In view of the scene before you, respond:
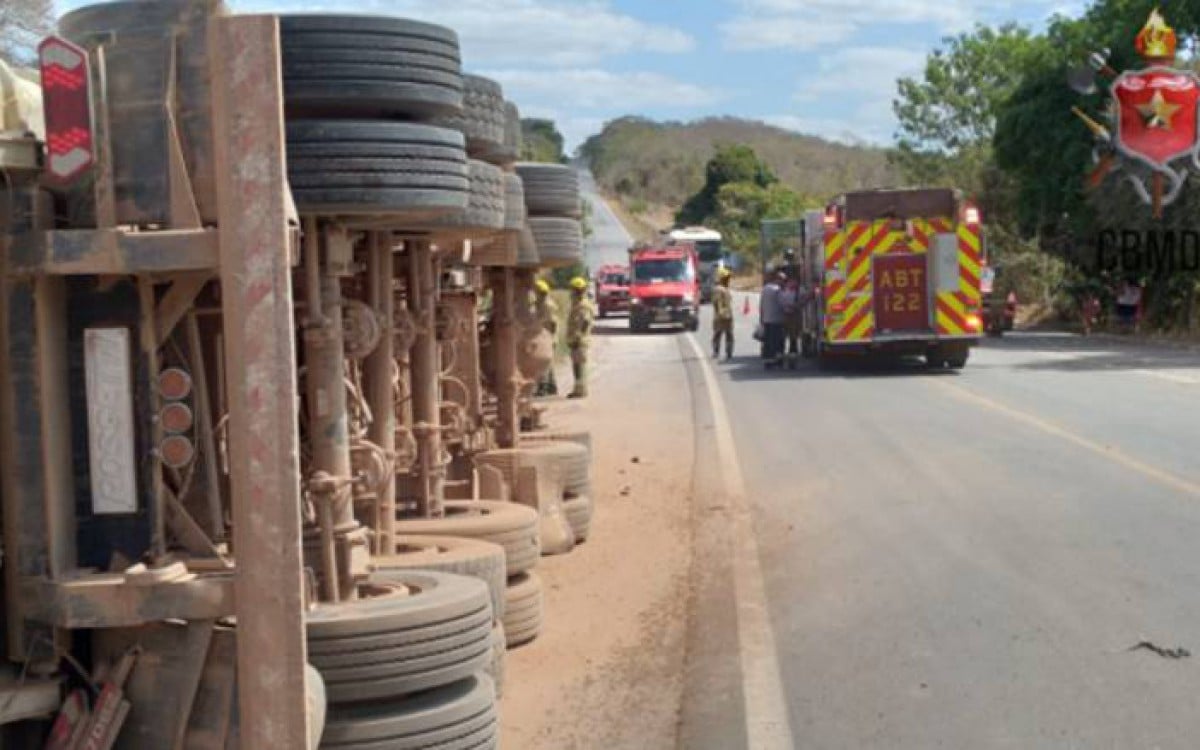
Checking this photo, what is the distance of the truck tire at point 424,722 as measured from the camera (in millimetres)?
4938

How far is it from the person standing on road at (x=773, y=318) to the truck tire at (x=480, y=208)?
19938 millimetres

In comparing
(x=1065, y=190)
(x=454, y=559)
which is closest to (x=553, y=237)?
(x=454, y=559)

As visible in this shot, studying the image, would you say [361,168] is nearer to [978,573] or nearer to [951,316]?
[978,573]

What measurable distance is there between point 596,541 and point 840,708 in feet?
15.5

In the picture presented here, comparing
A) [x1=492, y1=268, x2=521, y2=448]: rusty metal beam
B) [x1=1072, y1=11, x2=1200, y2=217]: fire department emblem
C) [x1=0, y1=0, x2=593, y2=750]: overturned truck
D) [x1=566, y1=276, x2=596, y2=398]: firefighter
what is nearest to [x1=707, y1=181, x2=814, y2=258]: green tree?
[x1=1072, y1=11, x2=1200, y2=217]: fire department emblem

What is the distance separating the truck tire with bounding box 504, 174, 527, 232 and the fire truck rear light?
5199 millimetres

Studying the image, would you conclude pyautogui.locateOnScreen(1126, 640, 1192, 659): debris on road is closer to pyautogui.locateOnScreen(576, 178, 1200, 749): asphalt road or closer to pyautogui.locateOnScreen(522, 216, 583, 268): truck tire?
pyautogui.locateOnScreen(576, 178, 1200, 749): asphalt road

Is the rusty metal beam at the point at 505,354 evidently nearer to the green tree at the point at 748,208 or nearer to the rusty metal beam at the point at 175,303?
the rusty metal beam at the point at 175,303

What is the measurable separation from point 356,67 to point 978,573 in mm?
5259

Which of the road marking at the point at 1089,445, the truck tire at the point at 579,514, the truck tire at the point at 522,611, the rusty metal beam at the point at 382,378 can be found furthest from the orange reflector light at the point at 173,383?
the road marking at the point at 1089,445

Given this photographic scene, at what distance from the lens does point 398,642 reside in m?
5.06

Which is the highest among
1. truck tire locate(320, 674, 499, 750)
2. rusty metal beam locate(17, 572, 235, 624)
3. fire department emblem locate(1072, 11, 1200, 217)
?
fire department emblem locate(1072, 11, 1200, 217)

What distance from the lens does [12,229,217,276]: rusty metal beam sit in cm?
393

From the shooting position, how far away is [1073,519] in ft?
35.4
